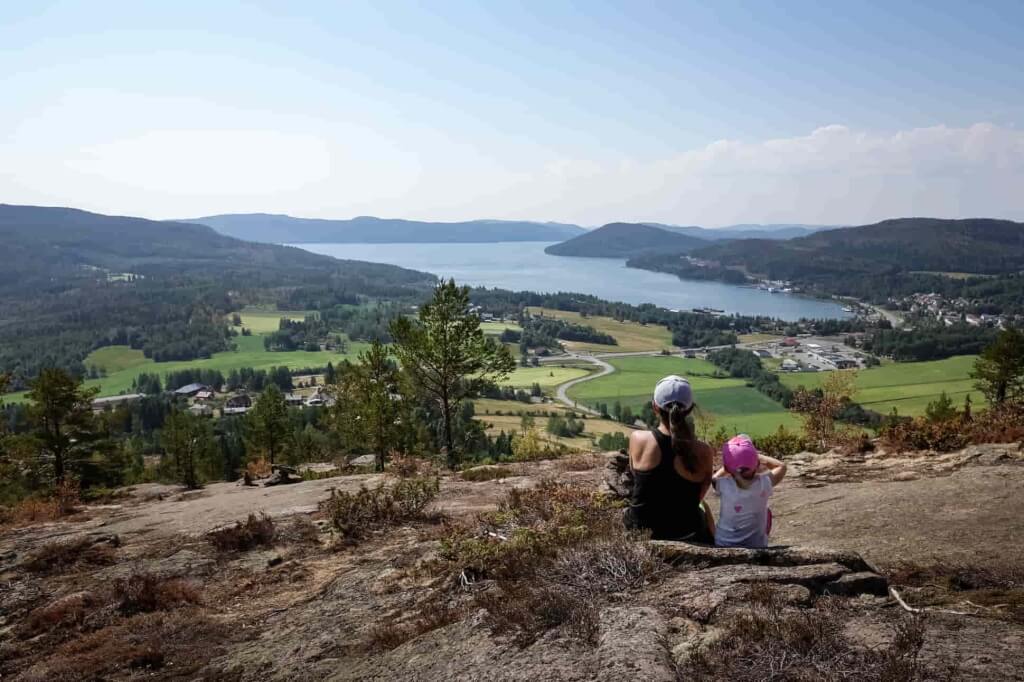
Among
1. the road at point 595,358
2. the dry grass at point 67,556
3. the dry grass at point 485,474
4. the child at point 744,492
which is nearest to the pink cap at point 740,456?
the child at point 744,492

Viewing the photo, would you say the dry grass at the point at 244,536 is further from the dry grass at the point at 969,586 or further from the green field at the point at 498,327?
the green field at the point at 498,327

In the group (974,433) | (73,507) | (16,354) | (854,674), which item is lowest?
(16,354)

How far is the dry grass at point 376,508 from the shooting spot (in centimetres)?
1165

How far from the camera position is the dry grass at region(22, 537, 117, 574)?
10883 millimetres

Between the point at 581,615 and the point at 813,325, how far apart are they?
195 m

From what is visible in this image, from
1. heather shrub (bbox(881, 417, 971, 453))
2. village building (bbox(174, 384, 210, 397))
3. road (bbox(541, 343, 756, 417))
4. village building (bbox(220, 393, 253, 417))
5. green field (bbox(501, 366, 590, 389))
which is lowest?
village building (bbox(174, 384, 210, 397))

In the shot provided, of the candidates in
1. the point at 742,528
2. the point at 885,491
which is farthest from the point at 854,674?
the point at 885,491

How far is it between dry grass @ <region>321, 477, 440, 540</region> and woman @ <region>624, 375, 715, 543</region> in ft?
20.5

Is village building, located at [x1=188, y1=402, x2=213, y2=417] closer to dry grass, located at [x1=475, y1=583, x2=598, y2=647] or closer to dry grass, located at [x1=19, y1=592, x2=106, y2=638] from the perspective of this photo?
dry grass, located at [x1=19, y1=592, x2=106, y2=638]

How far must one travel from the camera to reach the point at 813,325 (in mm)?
178000

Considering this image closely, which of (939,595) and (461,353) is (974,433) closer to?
(939,595)

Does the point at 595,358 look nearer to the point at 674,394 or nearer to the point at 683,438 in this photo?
the point at 683,438

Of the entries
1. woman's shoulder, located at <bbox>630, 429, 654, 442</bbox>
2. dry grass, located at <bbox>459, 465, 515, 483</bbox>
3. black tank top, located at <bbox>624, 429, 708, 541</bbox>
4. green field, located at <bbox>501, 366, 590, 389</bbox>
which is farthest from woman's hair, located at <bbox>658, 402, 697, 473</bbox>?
green field, located at <bbox>501, 366, 590, 389</bbox>

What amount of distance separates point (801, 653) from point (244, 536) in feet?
33.7
